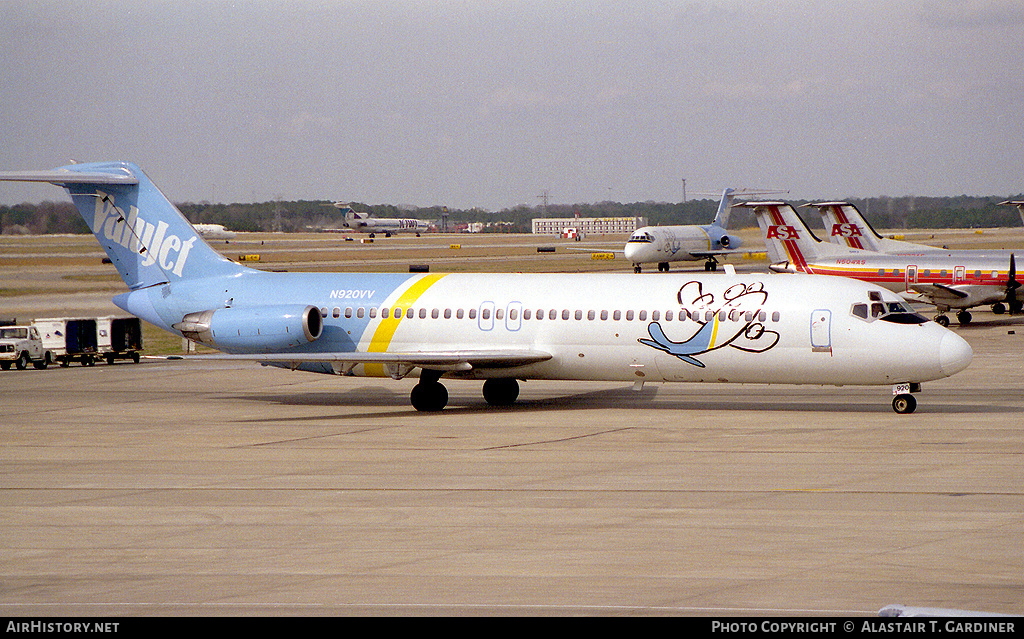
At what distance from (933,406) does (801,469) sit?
31.2 ft

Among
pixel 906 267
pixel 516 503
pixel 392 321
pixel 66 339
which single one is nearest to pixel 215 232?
pixel 66 339

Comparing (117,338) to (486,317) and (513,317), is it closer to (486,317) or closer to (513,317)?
(486,317)

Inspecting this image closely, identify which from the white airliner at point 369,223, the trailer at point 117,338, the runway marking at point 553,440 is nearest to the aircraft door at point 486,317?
the runway marking at point 553,440

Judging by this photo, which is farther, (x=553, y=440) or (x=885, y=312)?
(x=885, y=312)

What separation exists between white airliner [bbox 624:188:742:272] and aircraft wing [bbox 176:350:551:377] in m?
60.0

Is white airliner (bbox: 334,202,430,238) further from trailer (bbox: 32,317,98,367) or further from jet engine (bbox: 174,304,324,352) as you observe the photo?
jet engine (bbox: 174,304,324,352)

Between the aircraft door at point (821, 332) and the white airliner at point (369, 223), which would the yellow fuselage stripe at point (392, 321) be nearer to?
the aircraft door at point (821, 332)

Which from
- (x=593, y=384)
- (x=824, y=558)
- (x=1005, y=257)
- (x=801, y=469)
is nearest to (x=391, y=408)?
(x=593, y=384)

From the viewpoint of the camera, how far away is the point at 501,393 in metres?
29.3

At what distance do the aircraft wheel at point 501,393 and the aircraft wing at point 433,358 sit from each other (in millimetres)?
1629

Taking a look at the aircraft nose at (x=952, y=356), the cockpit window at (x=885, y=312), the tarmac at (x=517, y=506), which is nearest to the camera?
the tarmac at (x=517, y=506)

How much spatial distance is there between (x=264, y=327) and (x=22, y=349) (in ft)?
48.9

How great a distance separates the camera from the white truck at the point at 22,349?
3897 cm

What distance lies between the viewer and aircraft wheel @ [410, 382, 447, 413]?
2789 cm
